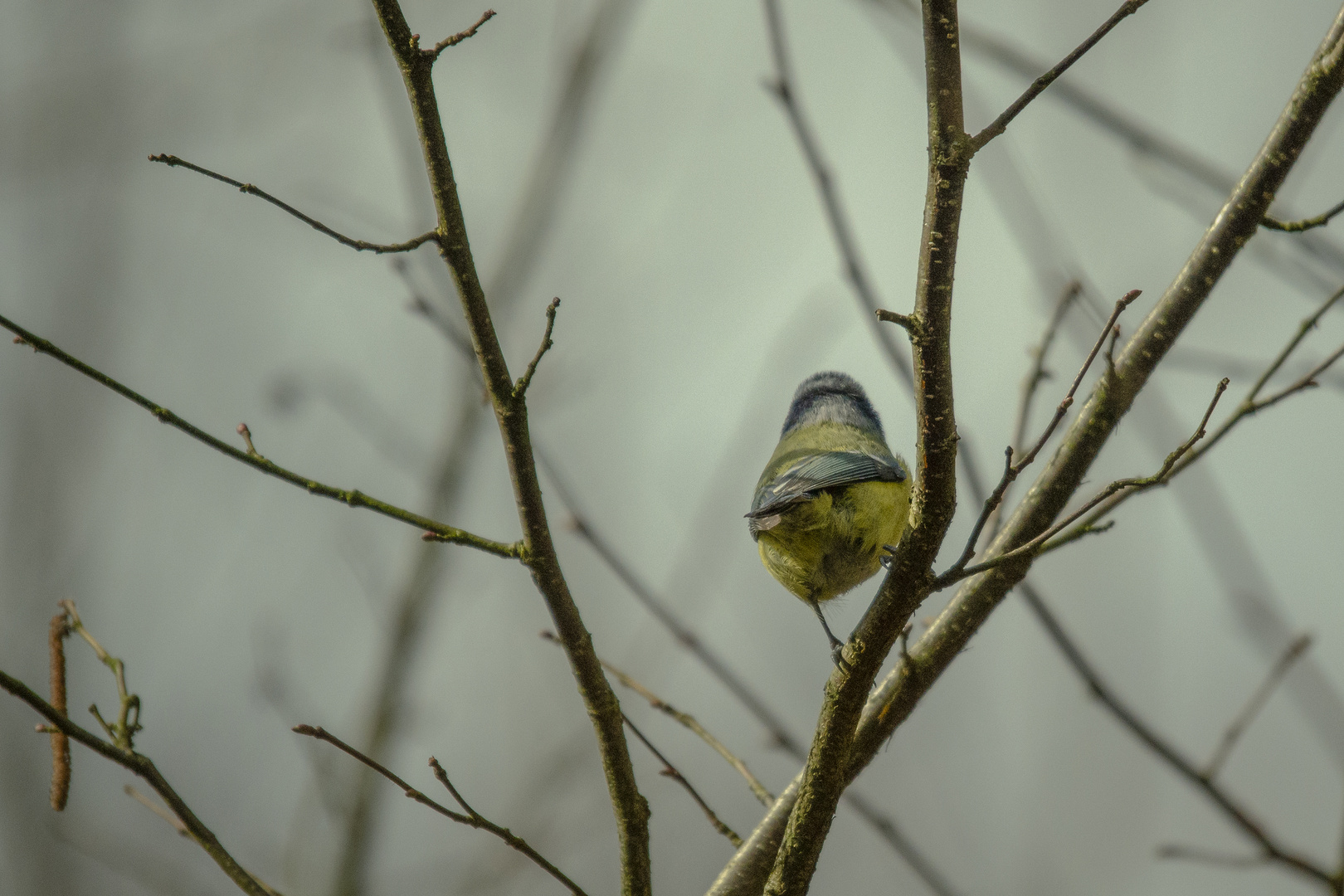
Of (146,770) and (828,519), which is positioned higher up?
(828,519)

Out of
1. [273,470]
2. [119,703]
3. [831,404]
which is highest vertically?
[831,404]

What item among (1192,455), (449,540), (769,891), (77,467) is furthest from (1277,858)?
(77,467)

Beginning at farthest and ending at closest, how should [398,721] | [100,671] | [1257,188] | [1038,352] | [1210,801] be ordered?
[100,671] < [398,721] < [1038,352] < [1210,801] < [1257,188]

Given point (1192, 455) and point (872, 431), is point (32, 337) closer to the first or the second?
point (1192, 455)

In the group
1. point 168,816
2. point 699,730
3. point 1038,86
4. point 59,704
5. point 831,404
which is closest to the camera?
point 1038,86

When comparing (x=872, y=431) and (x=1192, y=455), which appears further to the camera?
(x=872, y=431)

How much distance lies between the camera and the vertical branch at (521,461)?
156 centimetres

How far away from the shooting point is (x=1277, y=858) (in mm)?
2094

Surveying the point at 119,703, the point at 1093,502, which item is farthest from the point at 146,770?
the point at 1093,502

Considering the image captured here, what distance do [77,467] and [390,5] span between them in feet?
28.5

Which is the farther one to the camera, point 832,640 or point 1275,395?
point 832,640

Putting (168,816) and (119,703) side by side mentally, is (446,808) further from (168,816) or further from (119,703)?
(168,816)

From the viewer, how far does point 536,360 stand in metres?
1.60

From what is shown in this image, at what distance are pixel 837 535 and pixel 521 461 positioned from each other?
5.96ft
